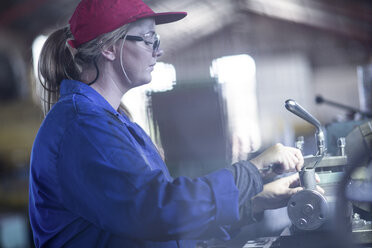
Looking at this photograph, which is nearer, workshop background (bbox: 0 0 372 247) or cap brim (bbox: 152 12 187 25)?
cap brim (bbox: 152 12 187 25)

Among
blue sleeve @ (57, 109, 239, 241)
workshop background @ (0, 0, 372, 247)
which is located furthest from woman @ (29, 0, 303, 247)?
workshop background @ (0, 0, 372, 247)

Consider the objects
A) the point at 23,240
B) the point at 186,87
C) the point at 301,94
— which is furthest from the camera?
the point at 301,94

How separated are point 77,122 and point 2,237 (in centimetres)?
313

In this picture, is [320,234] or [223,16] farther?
[223,16]

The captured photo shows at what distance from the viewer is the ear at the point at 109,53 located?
0.82 m

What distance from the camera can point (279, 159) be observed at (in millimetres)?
761

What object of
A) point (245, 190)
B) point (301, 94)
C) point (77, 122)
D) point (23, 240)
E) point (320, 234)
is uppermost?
point (77, 122)

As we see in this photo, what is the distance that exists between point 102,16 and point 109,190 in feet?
1.03

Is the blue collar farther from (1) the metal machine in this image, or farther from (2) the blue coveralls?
(1) the metal machine

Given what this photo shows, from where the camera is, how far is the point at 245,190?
28.6 inches

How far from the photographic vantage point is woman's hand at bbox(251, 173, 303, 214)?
853 millimetres

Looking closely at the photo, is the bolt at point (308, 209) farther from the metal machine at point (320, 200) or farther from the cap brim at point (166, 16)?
the cap brim at point (166, 16)

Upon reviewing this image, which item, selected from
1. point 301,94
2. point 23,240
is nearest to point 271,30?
point 301,94

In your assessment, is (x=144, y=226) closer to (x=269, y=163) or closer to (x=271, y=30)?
(x=269, y=163)
